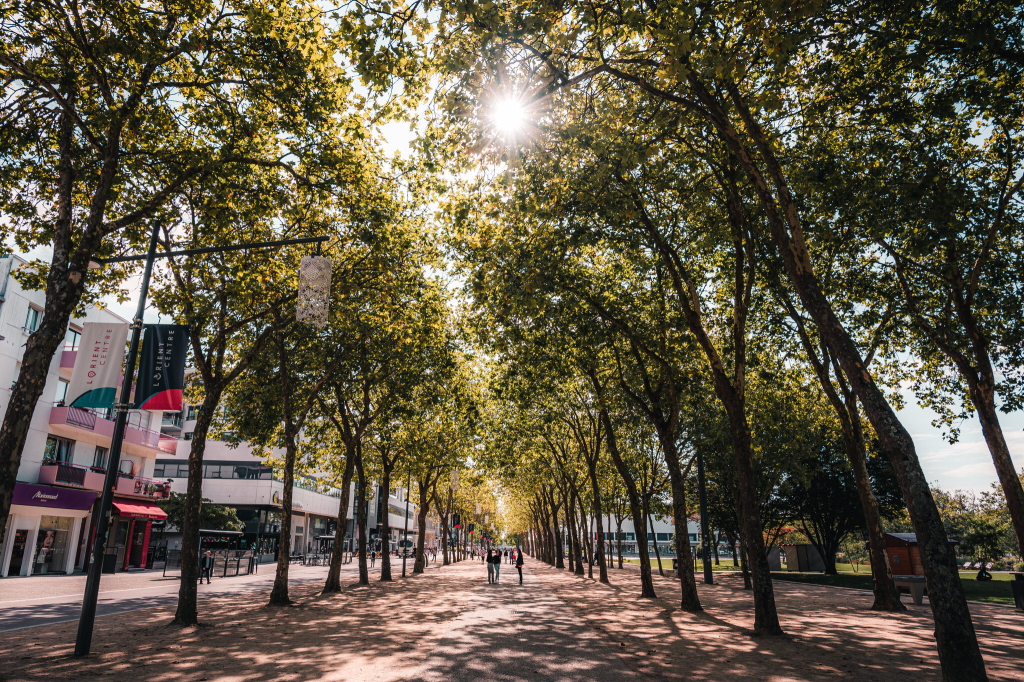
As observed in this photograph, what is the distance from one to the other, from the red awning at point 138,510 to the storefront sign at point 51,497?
7.29 feet

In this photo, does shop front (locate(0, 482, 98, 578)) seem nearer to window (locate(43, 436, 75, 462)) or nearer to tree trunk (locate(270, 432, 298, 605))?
window (locate(43, 436, 75, 462))

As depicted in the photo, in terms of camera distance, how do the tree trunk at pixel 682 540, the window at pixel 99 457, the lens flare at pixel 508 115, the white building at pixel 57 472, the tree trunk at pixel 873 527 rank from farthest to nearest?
the window at pixel 99 457 → the white building at pixel 57 472 → the tree trunk at pixel 873 527 → the tree trunk at pixel 682 540 → the lens flare at pixel 508 115

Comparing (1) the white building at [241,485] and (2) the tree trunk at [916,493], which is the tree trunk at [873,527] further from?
(1) the white building at [241,485]

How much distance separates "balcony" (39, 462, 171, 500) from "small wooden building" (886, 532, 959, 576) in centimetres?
3424

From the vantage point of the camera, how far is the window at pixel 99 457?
33125 millimetres

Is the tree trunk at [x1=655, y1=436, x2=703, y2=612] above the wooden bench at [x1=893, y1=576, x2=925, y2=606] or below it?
above

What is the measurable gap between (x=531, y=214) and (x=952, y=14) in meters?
8.31

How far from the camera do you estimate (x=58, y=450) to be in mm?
30234

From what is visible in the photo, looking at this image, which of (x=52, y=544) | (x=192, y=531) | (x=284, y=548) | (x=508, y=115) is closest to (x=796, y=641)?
(x=508, y=115)

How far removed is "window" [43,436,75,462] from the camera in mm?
29359

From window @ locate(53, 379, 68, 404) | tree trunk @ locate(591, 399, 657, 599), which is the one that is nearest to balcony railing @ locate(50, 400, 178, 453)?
window @ locate(53, 379, 68, 404)

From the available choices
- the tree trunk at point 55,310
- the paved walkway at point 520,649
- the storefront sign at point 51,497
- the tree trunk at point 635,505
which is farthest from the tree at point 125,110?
the storefront sign at point 51,497

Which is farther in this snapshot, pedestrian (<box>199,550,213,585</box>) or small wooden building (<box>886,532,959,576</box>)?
pedestrian (<box>199,550,213,585</box>)

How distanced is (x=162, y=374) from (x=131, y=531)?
103 feet
